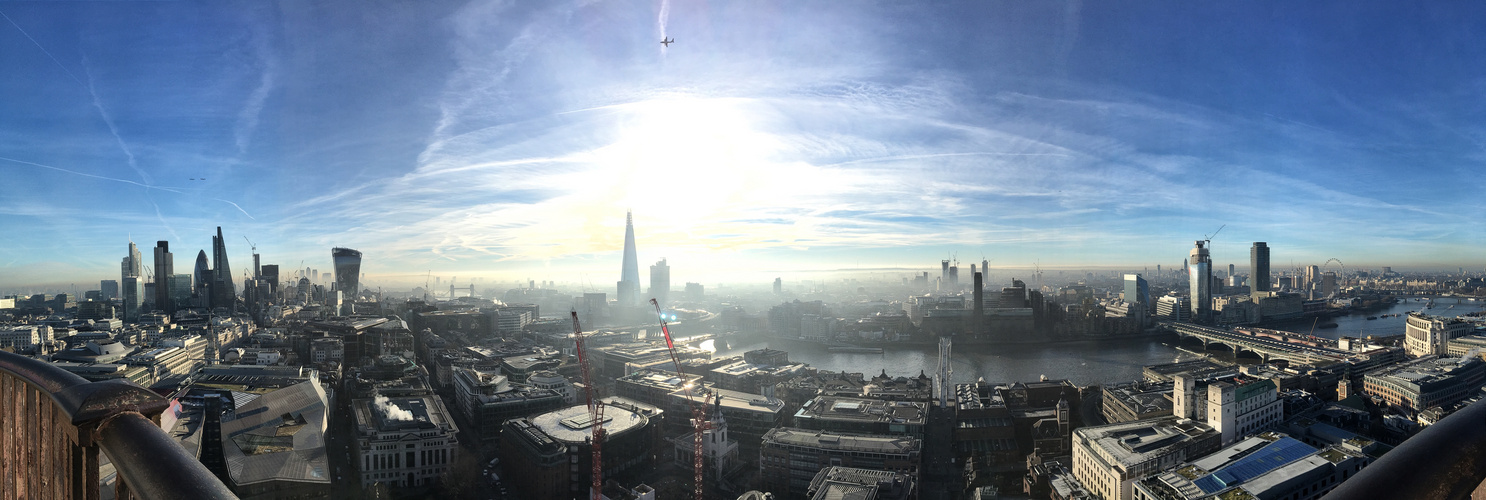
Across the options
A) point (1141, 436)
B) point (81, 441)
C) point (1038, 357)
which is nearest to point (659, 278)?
point (1038, 357)

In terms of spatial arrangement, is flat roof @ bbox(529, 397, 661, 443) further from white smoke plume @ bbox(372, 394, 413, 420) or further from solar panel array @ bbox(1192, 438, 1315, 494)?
solar panel array @ bbox(1192, 438, 1315, 494)

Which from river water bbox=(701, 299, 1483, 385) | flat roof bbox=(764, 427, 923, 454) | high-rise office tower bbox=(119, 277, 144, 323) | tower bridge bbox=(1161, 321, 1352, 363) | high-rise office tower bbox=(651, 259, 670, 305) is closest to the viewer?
flat roof bbox=(764, 427, 923, 454)

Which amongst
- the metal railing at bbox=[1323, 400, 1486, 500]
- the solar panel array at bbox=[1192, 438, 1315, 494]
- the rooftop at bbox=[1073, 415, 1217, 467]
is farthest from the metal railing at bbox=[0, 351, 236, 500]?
the rooftop at bbox=[1073, 415, 1217, 467]

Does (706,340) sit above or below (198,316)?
below

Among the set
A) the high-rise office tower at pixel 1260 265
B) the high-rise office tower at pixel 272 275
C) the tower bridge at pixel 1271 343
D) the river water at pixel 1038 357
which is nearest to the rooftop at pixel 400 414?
the river water at pixel 1038 357

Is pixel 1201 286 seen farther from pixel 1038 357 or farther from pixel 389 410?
pixel 389 410

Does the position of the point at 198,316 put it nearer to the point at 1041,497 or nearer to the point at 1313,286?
the point at 1041,497

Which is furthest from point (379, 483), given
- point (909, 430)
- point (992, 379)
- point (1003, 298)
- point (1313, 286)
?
point (1313, 286)

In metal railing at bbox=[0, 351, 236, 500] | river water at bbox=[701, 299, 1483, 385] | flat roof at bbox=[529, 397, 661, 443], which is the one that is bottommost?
river water at bbox=[701, 299, 1483, 385]
